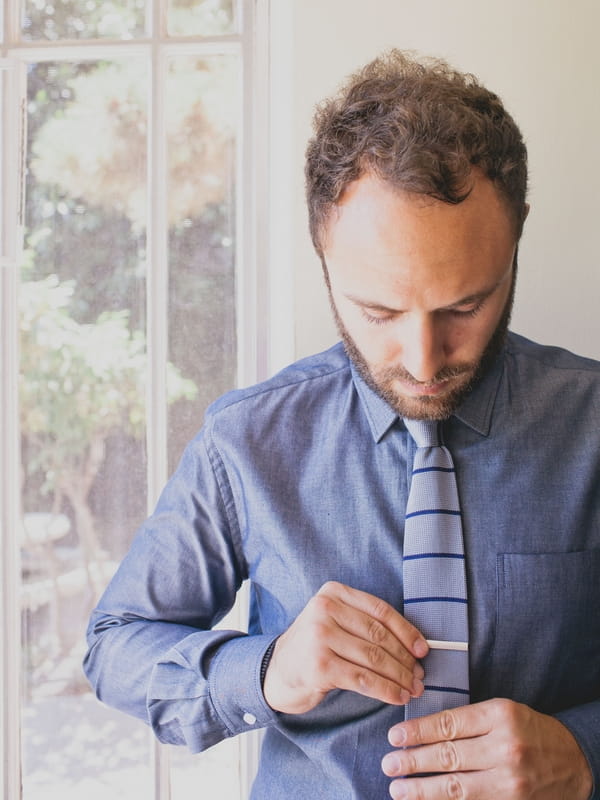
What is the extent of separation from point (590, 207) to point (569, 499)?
623 millimetres

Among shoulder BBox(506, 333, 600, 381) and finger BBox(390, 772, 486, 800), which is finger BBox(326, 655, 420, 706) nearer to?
finger BBox(390, 772, 486, 800)

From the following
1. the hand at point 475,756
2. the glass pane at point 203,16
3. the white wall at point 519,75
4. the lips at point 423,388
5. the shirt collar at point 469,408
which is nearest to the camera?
the hand at point 475,756

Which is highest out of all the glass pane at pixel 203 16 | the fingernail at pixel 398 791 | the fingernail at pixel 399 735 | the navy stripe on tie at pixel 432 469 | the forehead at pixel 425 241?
the glass pane at pixel 203 16

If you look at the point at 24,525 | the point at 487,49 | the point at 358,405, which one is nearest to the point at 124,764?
the point at 24,525

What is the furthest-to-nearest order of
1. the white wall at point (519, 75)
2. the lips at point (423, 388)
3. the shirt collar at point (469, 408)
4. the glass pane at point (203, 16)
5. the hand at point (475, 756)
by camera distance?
the glass pane at point (203, 16), the white wall at point (519, 75), the shirt collar at point (469, 408), the lips at point (423, 388), the hand at point (475, 756)

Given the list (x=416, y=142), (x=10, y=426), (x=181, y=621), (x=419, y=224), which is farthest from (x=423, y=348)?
(x=10, y=426)

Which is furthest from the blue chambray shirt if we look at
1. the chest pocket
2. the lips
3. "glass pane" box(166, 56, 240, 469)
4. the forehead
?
"glass pane" box(166, 56, 240, 469)

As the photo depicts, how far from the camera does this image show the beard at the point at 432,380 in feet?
3.52

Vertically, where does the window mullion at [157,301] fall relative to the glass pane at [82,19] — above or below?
below

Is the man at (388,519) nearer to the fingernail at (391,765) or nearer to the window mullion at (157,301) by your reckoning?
the fingernail at (391,765)

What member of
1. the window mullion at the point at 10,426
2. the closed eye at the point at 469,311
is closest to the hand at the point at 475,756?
the closed eye at the point at 469,311

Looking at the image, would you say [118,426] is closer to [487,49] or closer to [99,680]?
[99,680]

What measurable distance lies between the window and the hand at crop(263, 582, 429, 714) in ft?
2.39

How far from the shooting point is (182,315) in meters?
1.74
